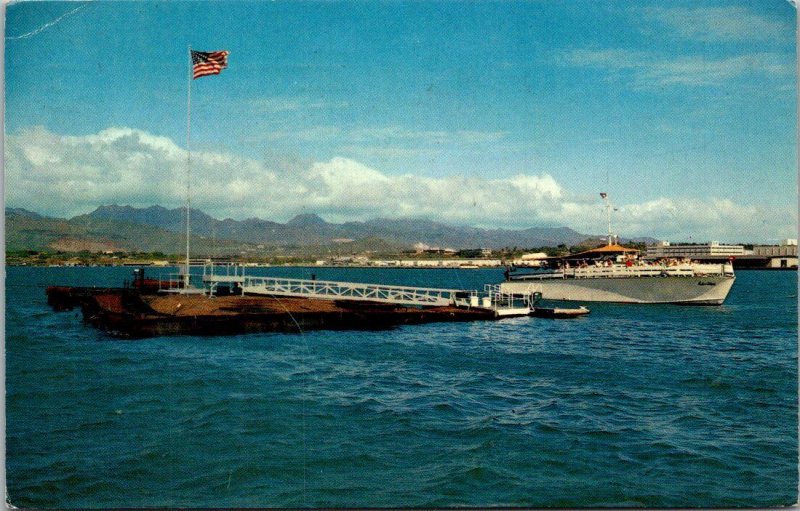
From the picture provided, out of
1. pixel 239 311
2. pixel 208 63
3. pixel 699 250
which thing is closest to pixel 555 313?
pixel 239 311

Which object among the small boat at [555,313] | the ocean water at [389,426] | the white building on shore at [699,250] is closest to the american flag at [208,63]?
the ocean water at [389,426]

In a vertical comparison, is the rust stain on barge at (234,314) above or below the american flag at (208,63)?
below

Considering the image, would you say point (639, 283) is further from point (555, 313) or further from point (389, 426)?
point (389, 426)

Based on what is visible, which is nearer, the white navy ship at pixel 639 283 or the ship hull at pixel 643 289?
the ship hull at pixel 643 289

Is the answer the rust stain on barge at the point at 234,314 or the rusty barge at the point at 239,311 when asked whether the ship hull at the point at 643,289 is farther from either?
the rust stain on barge at the point at 234,314

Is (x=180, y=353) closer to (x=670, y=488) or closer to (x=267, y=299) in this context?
(x=267, y=299)

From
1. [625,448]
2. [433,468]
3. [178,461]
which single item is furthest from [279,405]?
[625,448]

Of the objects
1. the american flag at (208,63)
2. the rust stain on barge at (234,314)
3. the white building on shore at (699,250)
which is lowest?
the rust stain on barge at (234,314)

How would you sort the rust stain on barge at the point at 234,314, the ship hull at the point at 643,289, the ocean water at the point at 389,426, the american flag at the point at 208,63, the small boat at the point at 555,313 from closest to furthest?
the ocean water at the point at 389,426, the american flag at the point at 208,63, the rust stain on barge at the point at 234,314, the small boat at the point at 555,313, the ship hull at the point at 643,289
